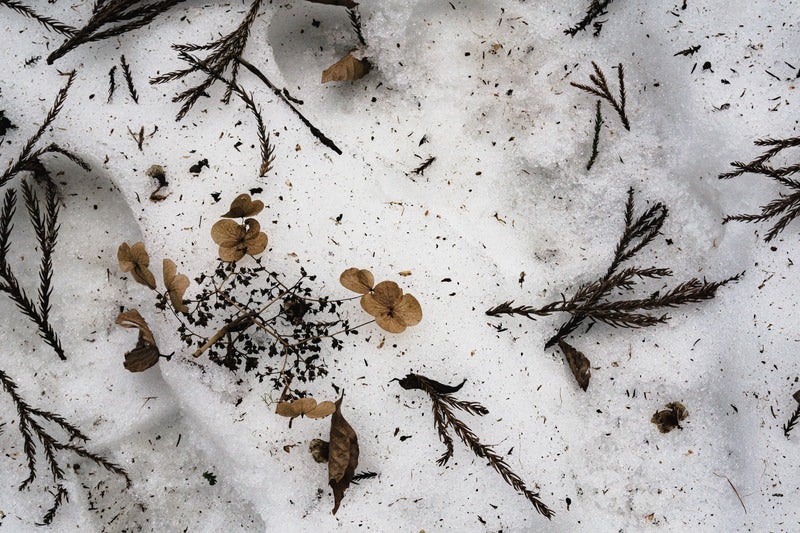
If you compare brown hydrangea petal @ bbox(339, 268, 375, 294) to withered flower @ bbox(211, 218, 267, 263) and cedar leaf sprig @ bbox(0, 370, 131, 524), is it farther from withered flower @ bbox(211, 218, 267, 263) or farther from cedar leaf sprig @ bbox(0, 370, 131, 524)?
cedar leaf sprig @ bbox(0, 370, 131, 524)

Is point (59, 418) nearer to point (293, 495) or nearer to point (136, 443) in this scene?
point (136, 443)

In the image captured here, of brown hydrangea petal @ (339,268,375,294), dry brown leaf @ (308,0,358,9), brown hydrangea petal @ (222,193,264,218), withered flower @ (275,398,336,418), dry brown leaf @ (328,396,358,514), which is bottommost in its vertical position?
dry brown leaf @ (328,396,358,514)

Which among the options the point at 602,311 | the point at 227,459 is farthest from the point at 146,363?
the point at 602,311

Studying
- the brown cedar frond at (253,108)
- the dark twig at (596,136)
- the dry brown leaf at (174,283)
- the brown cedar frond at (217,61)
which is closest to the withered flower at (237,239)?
the dry brown leaf at (174,283)

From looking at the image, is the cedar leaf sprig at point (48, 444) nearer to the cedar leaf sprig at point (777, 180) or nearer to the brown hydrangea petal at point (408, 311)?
the brown hydrangea petal at point (408, 311)

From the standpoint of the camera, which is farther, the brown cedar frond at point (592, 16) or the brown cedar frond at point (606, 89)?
the brown cedar frond at point (592, 16)

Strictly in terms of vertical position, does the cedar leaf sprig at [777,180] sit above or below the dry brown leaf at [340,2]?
below

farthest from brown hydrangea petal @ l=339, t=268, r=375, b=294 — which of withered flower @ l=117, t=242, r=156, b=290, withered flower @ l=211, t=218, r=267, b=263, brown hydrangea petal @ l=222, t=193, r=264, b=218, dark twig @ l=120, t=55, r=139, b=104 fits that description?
dark twig @ l=120, t=55, r=139, b=104

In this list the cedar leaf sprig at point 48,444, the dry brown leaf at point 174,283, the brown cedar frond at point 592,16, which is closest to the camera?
the dry brown leaf at point 174,283
